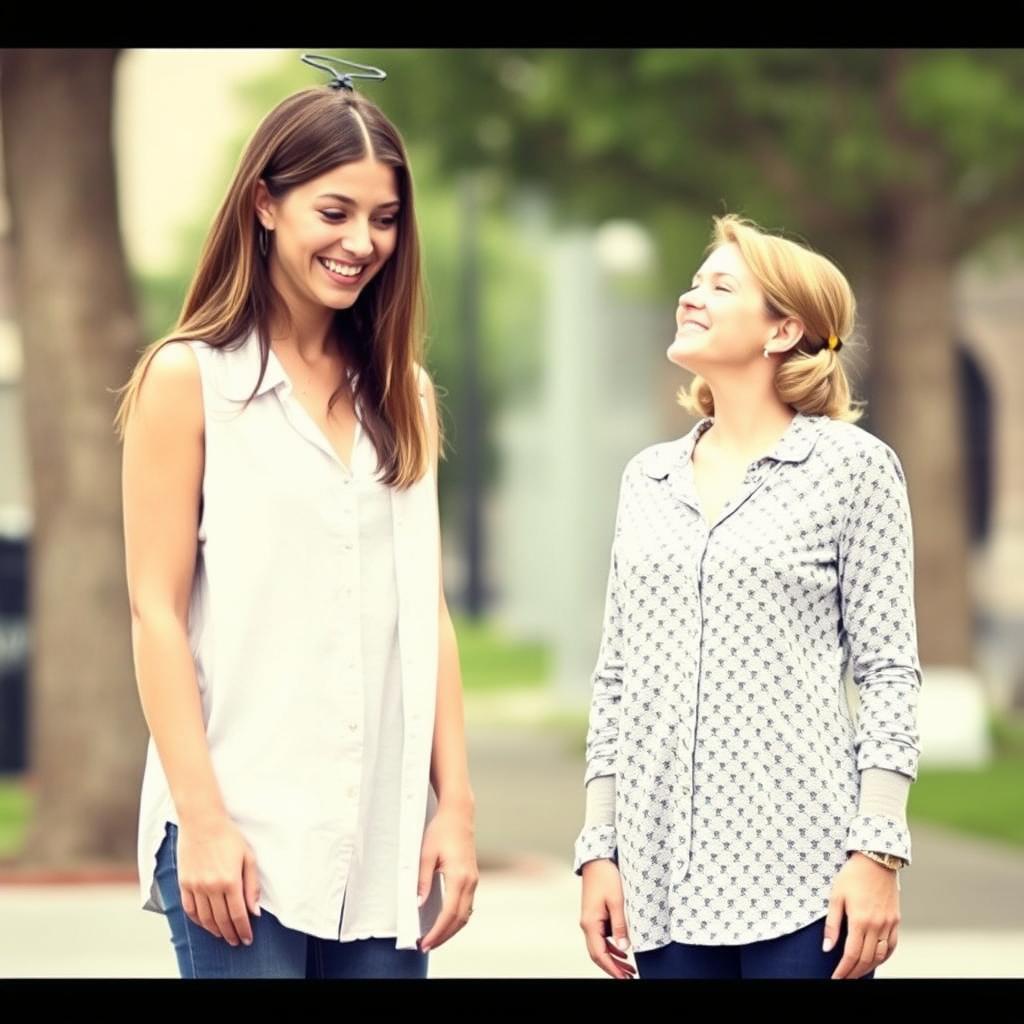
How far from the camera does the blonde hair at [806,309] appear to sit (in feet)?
11.8

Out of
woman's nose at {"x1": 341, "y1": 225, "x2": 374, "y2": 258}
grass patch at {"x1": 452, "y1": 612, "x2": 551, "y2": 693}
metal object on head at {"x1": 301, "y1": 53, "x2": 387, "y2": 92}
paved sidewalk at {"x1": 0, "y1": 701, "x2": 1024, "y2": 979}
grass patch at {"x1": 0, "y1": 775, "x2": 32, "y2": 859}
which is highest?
metal object on head at {"x1": 301, "y1": 53, "x2": 387, "y2": 92}

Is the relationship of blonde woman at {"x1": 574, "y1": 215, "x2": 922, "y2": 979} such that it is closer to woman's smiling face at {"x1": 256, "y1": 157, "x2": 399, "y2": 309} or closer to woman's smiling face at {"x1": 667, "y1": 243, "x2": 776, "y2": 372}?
woman's smiling face at {"x1": 667, "y1": 243, "x2": 776, "y2": 372}

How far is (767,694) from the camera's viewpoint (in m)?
3.44

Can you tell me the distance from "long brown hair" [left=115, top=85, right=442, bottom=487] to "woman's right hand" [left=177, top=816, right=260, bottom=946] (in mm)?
531

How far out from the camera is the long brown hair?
132 inches

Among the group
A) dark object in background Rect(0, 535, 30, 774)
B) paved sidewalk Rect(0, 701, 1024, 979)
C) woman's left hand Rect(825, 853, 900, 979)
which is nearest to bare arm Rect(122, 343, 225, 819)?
woman's left hand Rect(825, 853, 900, 979)

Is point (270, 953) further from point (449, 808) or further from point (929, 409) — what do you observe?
point (929, 409)

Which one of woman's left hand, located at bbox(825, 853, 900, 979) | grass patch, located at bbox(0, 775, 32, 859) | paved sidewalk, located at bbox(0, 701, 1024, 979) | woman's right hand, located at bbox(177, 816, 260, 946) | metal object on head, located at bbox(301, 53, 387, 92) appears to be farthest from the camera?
grass patch, located at bbox(0, 775, 32, 859)

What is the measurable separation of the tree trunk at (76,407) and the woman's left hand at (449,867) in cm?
825

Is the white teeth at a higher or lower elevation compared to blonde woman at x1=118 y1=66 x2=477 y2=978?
higher

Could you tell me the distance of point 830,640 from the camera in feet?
11.4

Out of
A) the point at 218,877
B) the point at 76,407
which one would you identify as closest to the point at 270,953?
the point at 218,877

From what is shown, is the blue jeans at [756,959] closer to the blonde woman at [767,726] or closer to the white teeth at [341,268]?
the blonde woman at [767,726]

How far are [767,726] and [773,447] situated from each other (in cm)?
41
